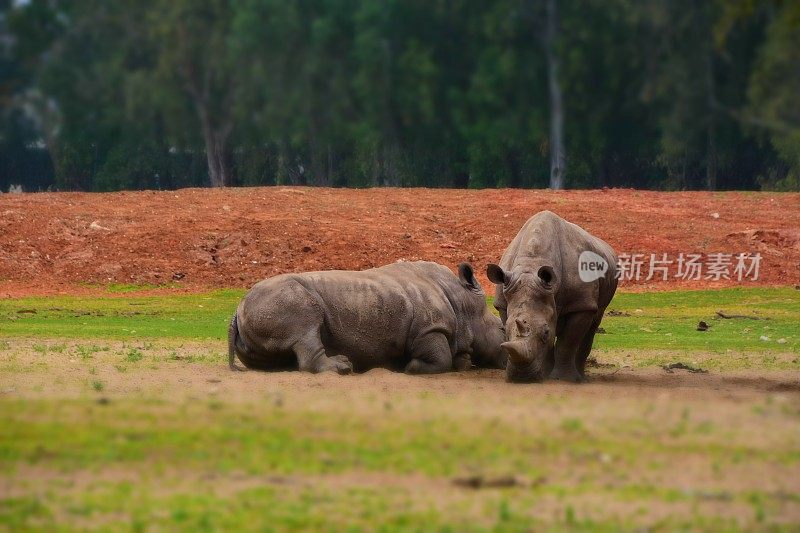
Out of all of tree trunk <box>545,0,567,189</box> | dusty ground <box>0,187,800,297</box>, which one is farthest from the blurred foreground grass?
dusty ground <box>0,187,800,297</box>

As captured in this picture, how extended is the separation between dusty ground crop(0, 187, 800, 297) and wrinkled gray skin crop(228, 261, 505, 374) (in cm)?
1493

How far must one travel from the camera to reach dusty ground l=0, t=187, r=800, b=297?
32156 millimetres

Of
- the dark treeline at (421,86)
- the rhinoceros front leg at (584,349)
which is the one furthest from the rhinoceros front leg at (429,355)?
the dark treeline at (421,86)

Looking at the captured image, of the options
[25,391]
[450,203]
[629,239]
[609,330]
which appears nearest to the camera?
[25,391]

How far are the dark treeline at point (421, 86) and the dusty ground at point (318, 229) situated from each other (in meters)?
1.16

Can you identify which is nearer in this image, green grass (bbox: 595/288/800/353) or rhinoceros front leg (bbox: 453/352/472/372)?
rhinoceros front leg (bbox: 453/352/472/372)

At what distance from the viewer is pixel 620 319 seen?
2589 centimetres

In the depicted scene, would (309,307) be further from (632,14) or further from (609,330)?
(609,330)

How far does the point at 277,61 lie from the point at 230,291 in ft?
24.2

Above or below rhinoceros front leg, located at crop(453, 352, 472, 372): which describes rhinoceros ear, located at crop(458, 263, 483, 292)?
above

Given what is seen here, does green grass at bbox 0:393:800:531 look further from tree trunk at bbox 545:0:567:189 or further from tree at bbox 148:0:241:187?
tree at bbox 148:0:241:187

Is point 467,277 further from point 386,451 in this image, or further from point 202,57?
point 202,57

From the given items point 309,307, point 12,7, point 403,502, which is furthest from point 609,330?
point 403,502

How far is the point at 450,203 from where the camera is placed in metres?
36.8
